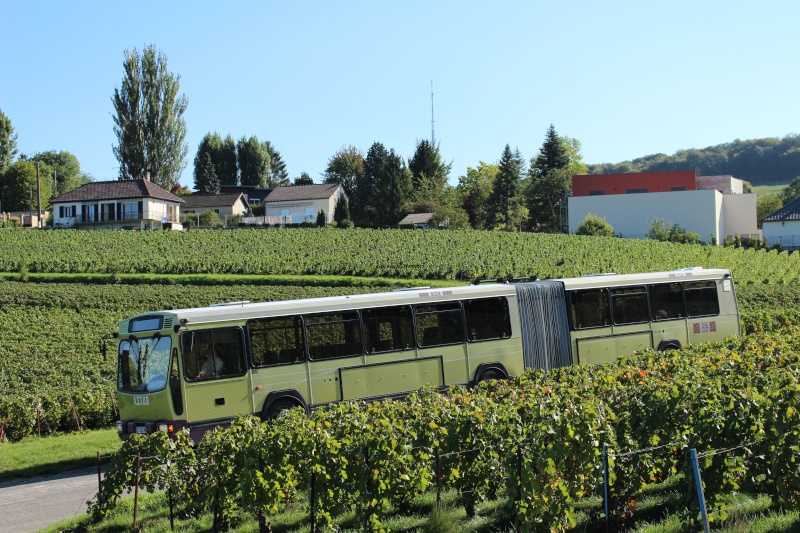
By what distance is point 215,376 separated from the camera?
16422 mm

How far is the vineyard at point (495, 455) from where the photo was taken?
376 inches

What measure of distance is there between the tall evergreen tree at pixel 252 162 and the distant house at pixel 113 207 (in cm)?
4923

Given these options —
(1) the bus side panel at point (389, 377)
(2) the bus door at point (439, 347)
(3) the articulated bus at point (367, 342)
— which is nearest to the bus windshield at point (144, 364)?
(3) the articulated bus at point (367, 342)

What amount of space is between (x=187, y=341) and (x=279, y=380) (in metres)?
2.19

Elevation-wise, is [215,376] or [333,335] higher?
[333,335]

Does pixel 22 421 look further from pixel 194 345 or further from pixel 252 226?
pixel 252 226

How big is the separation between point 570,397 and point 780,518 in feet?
10.0

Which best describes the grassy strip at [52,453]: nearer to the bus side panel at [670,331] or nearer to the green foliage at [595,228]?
the bus side panel at [670,331]

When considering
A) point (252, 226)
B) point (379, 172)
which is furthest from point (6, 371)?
point (379, 172)

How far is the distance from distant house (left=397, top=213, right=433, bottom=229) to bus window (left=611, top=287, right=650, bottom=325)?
70598 mm

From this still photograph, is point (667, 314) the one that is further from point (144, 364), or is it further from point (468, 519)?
point (144, 364)

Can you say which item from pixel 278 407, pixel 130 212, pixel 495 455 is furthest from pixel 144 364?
pixel 130 212

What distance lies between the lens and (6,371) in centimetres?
2888

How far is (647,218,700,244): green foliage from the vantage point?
72.6 m
